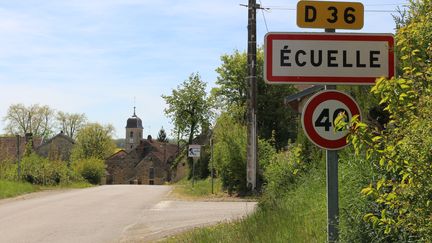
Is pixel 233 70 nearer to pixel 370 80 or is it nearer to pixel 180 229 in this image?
pixel 180 229

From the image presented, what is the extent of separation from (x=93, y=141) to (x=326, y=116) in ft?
315

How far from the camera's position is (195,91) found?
6303 centimetres

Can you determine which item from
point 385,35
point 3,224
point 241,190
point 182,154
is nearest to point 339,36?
point 385,35

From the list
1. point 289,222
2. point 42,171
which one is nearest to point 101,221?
point 289,222

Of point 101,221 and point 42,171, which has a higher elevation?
point 42,171

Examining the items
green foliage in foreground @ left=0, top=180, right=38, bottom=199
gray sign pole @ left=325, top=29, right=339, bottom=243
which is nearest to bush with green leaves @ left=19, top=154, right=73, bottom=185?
green foliage in foreground @ left=0, top=180, right=38, bottom=199

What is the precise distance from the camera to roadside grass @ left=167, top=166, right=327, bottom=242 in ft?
22.5

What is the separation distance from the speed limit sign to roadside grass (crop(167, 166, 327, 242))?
5.08 ft

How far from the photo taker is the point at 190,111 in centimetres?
6262

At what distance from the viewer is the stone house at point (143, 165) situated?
3962 inches

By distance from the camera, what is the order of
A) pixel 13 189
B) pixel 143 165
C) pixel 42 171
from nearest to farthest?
pixel 13 189, pixel 42 171, pixel 143 165

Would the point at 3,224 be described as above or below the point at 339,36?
below

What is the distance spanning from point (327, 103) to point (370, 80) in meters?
0.49

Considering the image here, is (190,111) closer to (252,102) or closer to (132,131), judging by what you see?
(252,102)
